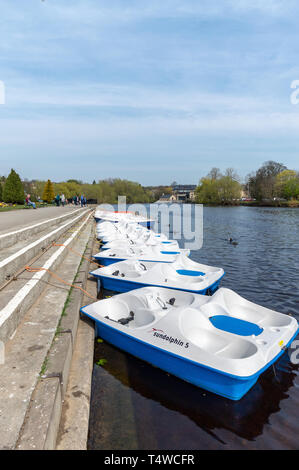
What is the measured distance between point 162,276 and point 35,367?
5.72 metres

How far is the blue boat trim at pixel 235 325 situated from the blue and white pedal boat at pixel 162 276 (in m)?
2.43

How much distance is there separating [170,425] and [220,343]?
1648 mm

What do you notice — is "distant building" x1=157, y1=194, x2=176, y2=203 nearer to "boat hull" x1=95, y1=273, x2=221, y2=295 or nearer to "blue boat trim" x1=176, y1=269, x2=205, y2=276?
"blue boat trim" x1=176, y1=269, x2=205, y2=276

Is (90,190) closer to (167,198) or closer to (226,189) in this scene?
(226,189)

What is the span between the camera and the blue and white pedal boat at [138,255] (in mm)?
12148

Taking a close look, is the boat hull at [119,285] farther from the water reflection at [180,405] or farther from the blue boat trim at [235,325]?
the water reflection at [180,405]

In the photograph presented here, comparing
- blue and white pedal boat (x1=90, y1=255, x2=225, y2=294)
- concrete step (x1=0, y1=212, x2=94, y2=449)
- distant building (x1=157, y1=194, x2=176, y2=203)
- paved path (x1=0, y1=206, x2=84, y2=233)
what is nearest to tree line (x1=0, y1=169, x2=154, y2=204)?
paved path (x1=0, y1=206, x2=84, y2=233)

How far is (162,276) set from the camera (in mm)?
9414

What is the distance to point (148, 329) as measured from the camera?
5.58 metres

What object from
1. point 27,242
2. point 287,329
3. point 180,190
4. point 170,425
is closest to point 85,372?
point 170,425

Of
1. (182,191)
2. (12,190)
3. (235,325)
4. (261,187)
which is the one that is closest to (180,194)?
(182,191)

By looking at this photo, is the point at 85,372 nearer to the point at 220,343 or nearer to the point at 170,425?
the point at 170,425

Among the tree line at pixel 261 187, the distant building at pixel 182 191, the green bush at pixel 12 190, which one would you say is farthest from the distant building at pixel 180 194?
the green bush at pixel 12 190

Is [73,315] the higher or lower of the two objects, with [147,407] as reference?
higher
